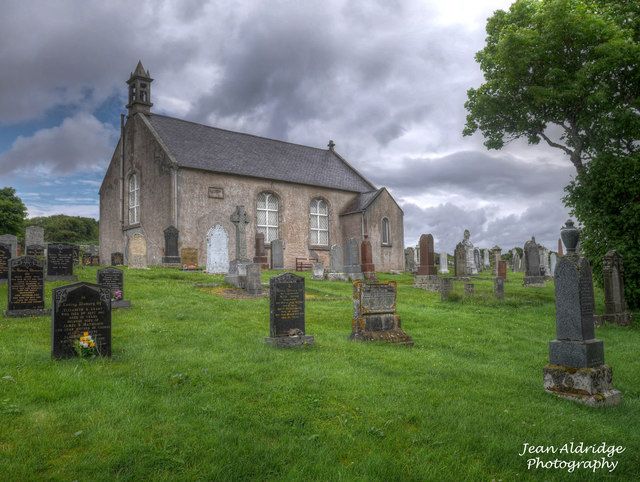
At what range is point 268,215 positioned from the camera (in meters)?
31.2

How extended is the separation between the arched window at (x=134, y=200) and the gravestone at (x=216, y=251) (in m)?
9.61

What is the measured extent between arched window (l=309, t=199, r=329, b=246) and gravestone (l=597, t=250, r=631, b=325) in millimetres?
21130

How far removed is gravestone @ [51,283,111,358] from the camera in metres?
7.33

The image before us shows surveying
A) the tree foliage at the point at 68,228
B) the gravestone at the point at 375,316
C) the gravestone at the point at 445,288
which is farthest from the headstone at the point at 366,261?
the tree foliage at the point at 68,228

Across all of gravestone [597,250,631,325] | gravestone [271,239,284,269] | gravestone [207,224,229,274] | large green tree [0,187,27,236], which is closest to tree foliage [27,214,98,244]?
large green tree [0,187,27,236]

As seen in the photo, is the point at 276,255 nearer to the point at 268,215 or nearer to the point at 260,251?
the point at 260,251

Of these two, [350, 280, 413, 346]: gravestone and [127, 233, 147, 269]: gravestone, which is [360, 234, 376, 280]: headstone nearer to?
[127, 233, 147, 269]: gravestone

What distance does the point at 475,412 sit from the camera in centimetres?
565

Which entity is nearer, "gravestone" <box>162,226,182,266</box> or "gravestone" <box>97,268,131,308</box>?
"gravestone" <box>97,268,131,308</box>

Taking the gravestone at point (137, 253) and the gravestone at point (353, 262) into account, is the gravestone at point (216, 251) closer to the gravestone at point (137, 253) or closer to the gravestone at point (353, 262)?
the gravestone at point (137, 253)

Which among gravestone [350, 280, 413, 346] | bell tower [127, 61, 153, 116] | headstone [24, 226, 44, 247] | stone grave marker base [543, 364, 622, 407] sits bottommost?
stone grave marker base [543, 364, 622, 407]

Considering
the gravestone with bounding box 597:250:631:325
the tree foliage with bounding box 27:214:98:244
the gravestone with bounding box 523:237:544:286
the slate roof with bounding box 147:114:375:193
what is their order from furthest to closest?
Result: the tree foliage with bounding box 27:214:98:244 → the slate roof with bounding box 147:114:375:193 → the gravestone with bounding box 523:237:544:286 → the gravestone with bounding box 597:250:631:325

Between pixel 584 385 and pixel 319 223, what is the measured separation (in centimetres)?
2786

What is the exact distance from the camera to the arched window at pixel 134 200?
99.1 feet
